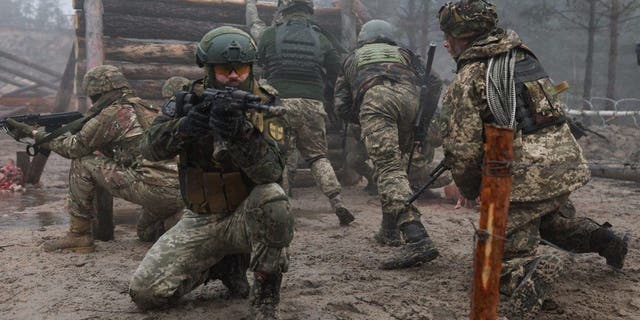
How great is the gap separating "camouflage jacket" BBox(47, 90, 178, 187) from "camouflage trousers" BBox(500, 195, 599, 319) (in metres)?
2.68

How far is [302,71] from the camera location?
679cm

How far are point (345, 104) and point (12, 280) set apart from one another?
347cm

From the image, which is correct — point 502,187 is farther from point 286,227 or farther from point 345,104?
point 345,104

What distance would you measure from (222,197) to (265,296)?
2.12 feet

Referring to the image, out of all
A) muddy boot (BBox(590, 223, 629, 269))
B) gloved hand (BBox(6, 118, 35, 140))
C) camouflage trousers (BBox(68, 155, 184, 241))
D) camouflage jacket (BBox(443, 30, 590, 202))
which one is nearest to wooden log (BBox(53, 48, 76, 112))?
gloved hand (BBox(6, 118, 35, 140))

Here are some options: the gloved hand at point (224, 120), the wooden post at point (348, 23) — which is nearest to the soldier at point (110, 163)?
the gloved hand at point (224, 120)

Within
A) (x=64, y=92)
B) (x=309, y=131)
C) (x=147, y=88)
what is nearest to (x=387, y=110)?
A: (x=309, y=131)

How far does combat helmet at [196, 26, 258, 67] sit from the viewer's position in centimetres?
335

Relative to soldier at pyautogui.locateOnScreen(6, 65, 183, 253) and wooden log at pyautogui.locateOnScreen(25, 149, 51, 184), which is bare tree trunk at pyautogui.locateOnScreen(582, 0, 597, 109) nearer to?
wooden log at pyautogui.locateOnScreen(25, 149, 51, 184)

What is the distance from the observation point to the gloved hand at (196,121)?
3027mm

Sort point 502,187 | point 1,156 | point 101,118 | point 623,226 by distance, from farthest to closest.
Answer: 1. point 1,156
2. point 623,226
3. point 101,118
4. point 502,187

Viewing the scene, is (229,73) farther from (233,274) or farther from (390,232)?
(390,232)

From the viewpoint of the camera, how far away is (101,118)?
4773 millimetres

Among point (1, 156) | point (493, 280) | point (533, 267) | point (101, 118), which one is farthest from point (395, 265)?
point (1, 156)
